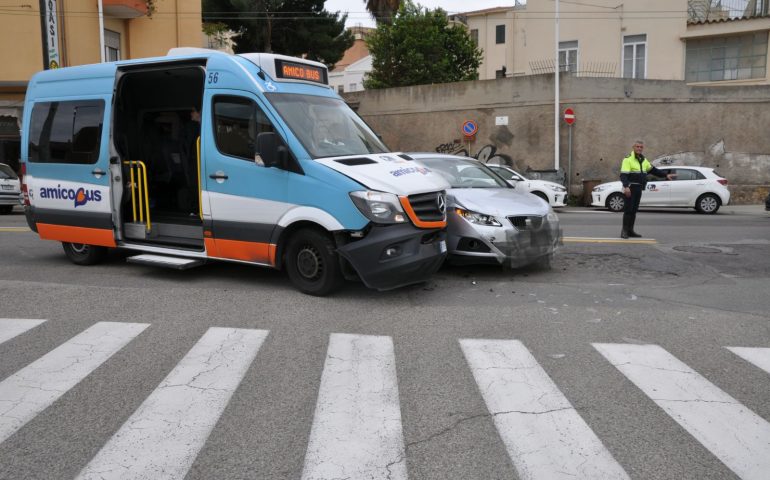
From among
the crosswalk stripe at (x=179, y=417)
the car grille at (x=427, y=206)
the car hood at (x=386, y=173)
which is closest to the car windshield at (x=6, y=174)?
the car hood at (x=386, y=173)

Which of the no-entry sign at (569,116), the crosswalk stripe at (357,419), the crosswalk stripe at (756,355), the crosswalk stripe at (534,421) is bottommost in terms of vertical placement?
the crosswalk stripe at (756,355)

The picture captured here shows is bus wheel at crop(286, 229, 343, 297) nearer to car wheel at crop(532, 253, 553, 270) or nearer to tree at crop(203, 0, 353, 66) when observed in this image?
car wheel at crop(532, 253, 553, 270)

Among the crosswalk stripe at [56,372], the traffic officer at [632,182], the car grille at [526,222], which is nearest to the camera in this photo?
the crosswalk stripe at [56,372]

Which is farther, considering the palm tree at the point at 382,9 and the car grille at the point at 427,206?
the palm tree at the point at 382,9

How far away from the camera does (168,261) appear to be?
821 cm

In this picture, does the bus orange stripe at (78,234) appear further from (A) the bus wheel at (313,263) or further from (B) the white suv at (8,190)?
(B) the white suv at (8,190)

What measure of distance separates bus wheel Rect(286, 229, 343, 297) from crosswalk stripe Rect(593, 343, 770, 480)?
2.86 metres

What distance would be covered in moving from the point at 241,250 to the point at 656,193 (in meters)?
16.0

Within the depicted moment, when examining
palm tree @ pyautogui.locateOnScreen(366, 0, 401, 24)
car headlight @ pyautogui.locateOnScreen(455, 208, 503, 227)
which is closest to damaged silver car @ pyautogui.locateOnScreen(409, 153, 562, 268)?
car headlight @ pyautogui.locateOnScreen(455, 208, 503, 227)

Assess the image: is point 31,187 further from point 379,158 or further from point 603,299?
point 603,299

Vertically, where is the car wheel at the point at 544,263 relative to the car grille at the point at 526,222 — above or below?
below

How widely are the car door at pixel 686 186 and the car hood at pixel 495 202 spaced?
12.6 metres

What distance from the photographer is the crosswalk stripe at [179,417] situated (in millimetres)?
3504

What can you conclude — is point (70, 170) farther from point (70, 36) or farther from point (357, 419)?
point (70, 36)
